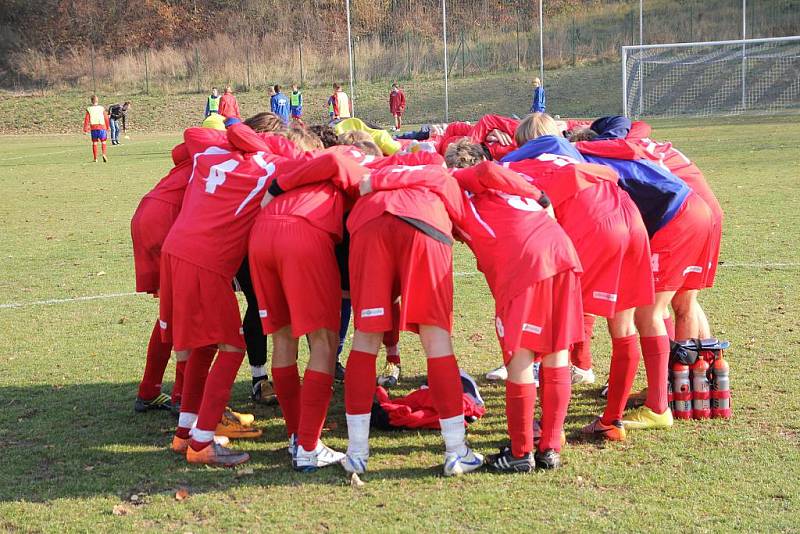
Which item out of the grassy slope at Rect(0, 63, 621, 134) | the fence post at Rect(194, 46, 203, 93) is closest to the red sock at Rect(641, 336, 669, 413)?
the grassy slope at Rect(0, 63, 621, 134)

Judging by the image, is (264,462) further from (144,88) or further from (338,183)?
(144,88)

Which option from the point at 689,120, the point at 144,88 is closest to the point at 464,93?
the point at 689,120

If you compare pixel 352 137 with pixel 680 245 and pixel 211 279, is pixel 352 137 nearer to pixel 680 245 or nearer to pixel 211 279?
pixel 211 279

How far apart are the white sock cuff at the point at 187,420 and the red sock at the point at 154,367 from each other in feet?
2.73

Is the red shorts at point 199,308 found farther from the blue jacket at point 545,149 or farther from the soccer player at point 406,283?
the blue jacket at point 545,149

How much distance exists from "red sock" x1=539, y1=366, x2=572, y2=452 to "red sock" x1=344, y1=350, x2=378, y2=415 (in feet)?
3.15

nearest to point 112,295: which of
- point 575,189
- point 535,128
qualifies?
point 535,128

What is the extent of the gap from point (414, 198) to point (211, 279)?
1.34 m

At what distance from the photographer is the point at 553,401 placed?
4.98 meters

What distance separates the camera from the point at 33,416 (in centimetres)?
630

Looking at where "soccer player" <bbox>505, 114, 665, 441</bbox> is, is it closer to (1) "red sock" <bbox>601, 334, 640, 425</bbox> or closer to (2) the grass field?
(1) "red sock" <bbox>601, 334, 640, 425</bbox>

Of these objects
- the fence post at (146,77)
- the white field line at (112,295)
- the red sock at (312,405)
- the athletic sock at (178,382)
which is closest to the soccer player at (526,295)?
the red sock at (312,405)

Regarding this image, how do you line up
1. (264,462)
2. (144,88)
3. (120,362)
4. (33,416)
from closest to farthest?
(264,462), (33,416), (120,362), (144,88)

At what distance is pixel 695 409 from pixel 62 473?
395 centimetres
